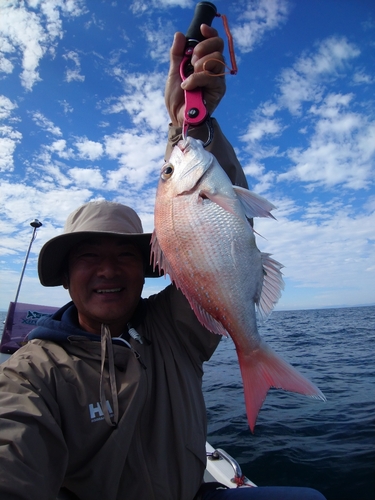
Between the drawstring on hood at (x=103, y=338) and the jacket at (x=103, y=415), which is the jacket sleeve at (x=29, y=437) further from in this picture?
the drawstring on hood at (x=103, y=338)

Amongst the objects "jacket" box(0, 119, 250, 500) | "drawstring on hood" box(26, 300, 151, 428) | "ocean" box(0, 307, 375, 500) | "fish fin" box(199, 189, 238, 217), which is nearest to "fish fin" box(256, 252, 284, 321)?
"fish fin" box(199, 189, 238, 217)

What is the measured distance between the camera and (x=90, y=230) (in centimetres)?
212

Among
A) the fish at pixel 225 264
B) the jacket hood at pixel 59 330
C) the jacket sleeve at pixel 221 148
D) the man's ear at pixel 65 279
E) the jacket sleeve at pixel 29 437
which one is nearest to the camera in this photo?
the jacket sleeve at pixel 29 437

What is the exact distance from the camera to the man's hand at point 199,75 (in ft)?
5.91

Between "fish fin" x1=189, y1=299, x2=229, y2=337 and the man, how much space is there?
58cm

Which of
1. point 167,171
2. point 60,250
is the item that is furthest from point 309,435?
point 167,171

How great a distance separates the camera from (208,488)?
2.23m

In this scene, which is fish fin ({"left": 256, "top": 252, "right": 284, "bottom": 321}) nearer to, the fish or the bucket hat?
the fish

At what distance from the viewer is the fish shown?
158 cm

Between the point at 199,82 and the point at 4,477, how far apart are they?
2140mm

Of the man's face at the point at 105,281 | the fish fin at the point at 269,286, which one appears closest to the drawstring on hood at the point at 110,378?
the man's face at the point at 105,281

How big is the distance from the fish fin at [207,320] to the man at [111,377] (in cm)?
58

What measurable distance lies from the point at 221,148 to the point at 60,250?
1.39 m

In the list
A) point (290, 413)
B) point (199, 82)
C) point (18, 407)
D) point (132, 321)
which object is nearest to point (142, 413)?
point (132, 321)
